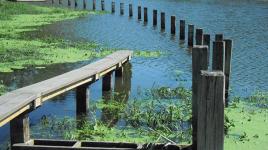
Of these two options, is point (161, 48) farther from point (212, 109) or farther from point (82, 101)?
point (212, 109)

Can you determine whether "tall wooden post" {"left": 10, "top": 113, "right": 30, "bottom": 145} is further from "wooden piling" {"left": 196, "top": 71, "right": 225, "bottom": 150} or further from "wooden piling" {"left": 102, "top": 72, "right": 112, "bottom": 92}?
"wooden piling" {"left": 102, "top": 72, "right": 112, "bottom": 92}

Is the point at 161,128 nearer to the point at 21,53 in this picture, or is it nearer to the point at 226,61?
the point at 226,61

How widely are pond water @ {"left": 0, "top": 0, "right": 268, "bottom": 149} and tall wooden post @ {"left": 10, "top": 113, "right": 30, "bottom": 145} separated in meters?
1.28

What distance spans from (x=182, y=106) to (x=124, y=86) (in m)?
3.46

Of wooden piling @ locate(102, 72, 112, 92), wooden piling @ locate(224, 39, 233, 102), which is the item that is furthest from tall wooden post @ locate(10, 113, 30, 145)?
wooden piling @ locate(224, 39, 233, 102)

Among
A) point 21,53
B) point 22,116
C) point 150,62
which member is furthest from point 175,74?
point 22,116

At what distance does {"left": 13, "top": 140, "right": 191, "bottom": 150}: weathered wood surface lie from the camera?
25.1ft

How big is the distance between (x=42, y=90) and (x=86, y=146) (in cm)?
169

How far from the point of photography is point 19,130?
832cm

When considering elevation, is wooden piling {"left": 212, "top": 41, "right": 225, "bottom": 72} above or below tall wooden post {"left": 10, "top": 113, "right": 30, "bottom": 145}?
above

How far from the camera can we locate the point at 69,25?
32.8 metres

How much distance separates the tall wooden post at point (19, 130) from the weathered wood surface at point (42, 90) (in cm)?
22

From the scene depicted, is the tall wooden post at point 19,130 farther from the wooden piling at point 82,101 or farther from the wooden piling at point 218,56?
the wooden piling at point 218,56

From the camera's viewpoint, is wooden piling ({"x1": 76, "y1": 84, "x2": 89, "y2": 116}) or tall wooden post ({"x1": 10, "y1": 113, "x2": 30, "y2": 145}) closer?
tall wooden post ({"x1": 10, "y1": 113, "x2": 30, "y2": 145})
